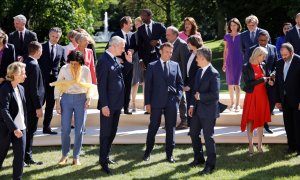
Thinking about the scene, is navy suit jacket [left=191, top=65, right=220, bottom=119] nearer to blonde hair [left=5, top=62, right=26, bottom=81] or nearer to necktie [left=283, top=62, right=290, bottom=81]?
necktie [left=283, top=62, right=290, bottom=81]

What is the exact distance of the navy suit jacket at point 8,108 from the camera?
6.38 m

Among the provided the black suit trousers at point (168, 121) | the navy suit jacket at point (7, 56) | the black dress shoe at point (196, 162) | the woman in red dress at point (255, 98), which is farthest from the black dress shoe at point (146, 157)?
the navy suit jacket at point (7, 56)

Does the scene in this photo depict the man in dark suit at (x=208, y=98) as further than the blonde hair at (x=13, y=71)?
Yes

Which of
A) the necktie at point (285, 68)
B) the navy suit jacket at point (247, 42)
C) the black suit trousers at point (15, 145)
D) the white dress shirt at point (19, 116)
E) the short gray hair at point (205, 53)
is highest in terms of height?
the navy suit jacket at point (247, 42)

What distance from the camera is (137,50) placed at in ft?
32.3

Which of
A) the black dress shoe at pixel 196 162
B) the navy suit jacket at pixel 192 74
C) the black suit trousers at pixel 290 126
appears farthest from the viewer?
the navy suit jacket at pixel 192 74

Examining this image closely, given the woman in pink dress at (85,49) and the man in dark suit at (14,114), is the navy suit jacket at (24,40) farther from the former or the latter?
the man in dark suit at (14,114)

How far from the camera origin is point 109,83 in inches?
284

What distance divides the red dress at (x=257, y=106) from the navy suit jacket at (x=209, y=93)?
1.11 meters

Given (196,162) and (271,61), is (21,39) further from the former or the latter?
(271,61)

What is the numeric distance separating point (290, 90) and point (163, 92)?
6.84ft

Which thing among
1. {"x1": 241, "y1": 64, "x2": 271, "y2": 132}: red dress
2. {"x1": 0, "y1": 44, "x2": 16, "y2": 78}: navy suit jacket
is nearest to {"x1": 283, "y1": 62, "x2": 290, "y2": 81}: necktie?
{"x1": 241, "y1": 64, "x2": 271, "y2": 132}: red dress

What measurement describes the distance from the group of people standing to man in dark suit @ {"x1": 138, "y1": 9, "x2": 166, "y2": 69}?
0.02 meters

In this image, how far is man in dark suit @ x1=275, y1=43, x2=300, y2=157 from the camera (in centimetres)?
806
